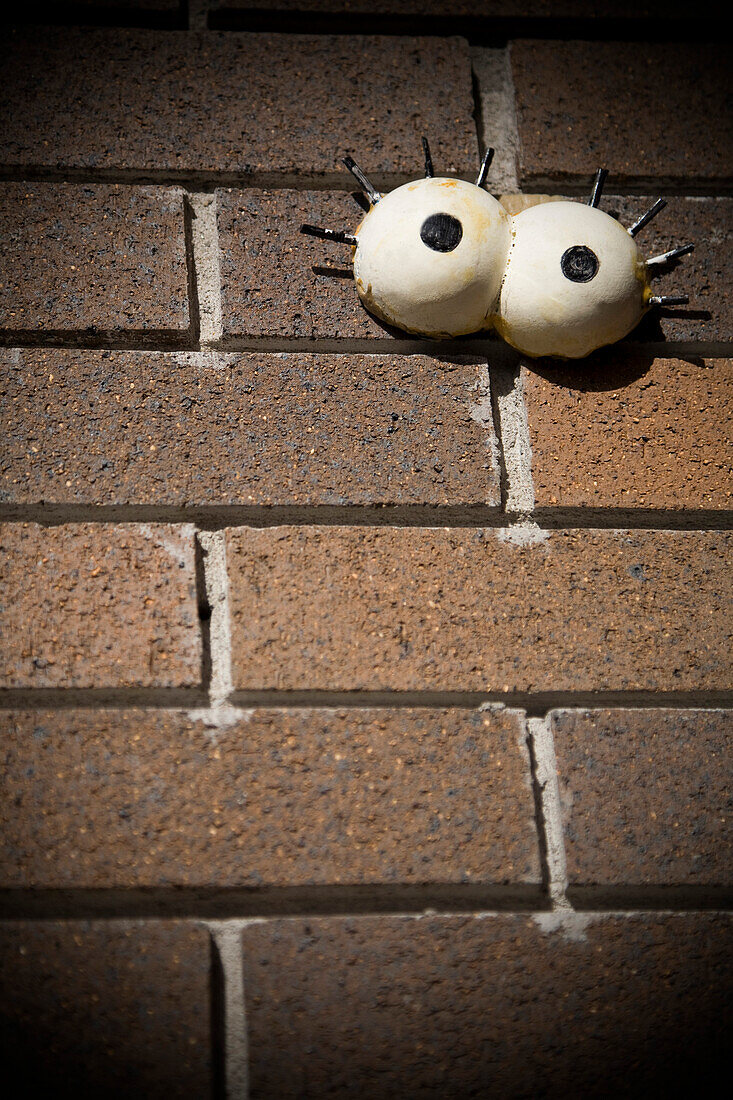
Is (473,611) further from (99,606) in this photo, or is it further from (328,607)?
(99,606)

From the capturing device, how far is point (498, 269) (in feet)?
2.38

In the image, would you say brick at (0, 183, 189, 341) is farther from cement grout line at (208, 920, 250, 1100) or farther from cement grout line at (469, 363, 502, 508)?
cement grout line at (208, 920, 250, 1100)

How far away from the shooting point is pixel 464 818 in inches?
26.4

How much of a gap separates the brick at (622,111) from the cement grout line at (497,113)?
11 mm

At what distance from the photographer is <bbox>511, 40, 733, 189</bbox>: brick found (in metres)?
0.83

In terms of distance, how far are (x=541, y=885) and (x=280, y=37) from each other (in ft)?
2.47

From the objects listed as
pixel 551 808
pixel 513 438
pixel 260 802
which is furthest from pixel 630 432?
pixel 260 802

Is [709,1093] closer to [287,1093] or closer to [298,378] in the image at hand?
[287,1093]

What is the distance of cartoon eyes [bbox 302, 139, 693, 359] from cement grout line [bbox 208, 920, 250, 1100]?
0.48 metres

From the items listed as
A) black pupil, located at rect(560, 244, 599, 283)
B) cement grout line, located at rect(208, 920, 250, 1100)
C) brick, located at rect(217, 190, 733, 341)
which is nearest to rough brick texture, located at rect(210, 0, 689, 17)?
brick, located at rect(217, 190, 733, 341)

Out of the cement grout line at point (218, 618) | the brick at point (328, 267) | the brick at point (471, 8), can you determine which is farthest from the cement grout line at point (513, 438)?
the brick at point (471, 8)

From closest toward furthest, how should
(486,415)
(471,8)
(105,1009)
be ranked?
1. (105,1009)
2. (486,415)
3. (471,8)

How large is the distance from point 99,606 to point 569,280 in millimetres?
433

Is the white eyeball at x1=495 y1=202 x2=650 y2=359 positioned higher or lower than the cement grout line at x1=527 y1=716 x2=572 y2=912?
higher
